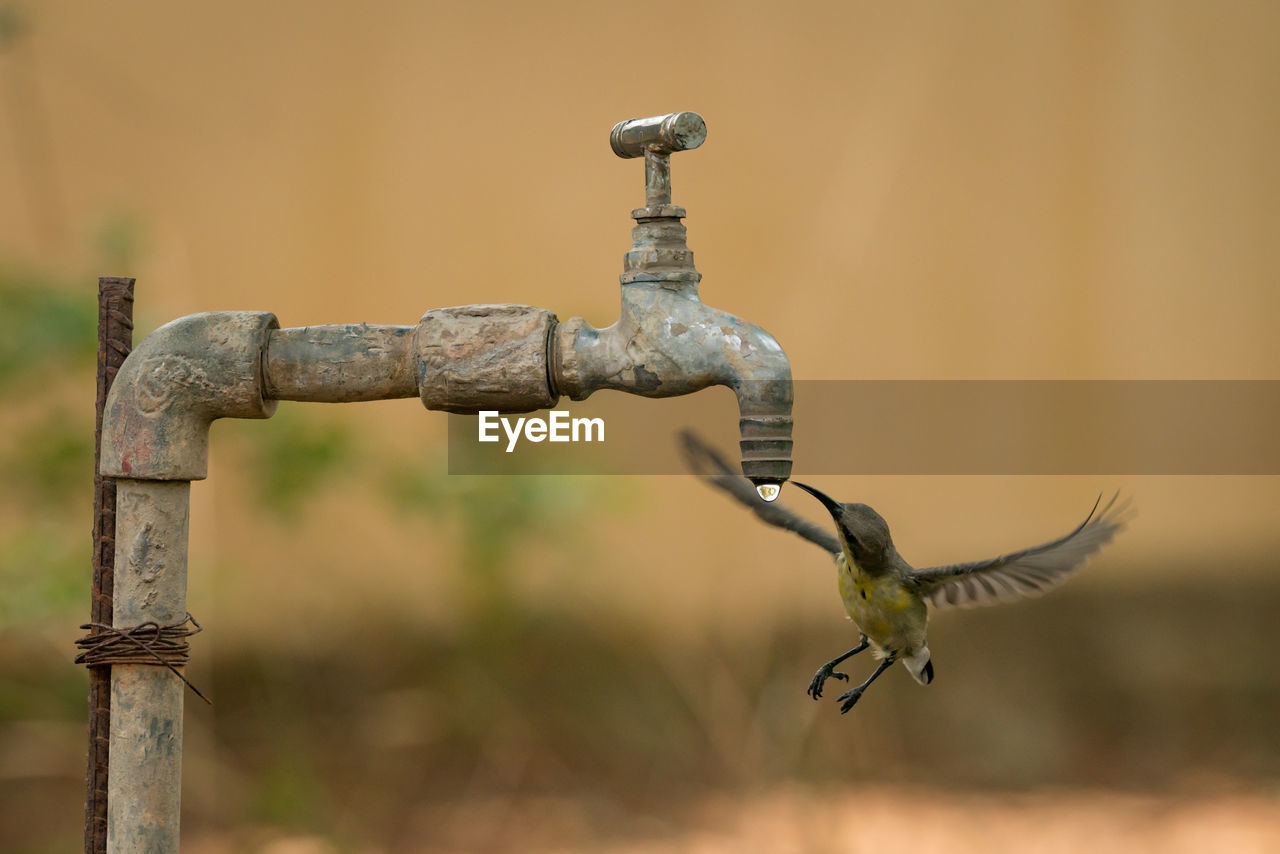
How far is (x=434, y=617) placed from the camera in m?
3.55

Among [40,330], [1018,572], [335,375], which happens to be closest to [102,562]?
[335,375]

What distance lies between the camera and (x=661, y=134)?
147 centimetres

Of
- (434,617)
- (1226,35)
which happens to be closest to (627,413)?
(434,617)

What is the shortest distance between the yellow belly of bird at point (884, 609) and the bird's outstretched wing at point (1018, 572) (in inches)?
1.2

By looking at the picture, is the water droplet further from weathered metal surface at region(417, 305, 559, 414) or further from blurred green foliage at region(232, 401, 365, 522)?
blurred green foliage at region(232, 401, 365, 522)

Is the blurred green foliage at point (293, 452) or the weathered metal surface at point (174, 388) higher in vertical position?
the blurred green foliage at point (293, 452)

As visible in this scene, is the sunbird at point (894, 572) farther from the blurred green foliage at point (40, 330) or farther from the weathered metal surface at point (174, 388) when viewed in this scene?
the blurred green foliage at point (40, 330)

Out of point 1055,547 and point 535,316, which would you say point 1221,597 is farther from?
point 535,316

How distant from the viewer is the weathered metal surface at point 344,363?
154 cm

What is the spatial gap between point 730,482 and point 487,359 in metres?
0.40

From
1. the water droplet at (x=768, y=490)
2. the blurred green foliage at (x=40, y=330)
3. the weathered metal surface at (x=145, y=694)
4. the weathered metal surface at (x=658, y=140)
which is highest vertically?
the blurred green foliage at (x=40, y=330)

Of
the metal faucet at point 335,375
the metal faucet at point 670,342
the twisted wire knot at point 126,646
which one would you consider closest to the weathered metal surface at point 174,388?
the metal faucet at point 335,375

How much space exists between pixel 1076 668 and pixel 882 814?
26.9 inches

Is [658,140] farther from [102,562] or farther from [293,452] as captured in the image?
[293,452]
